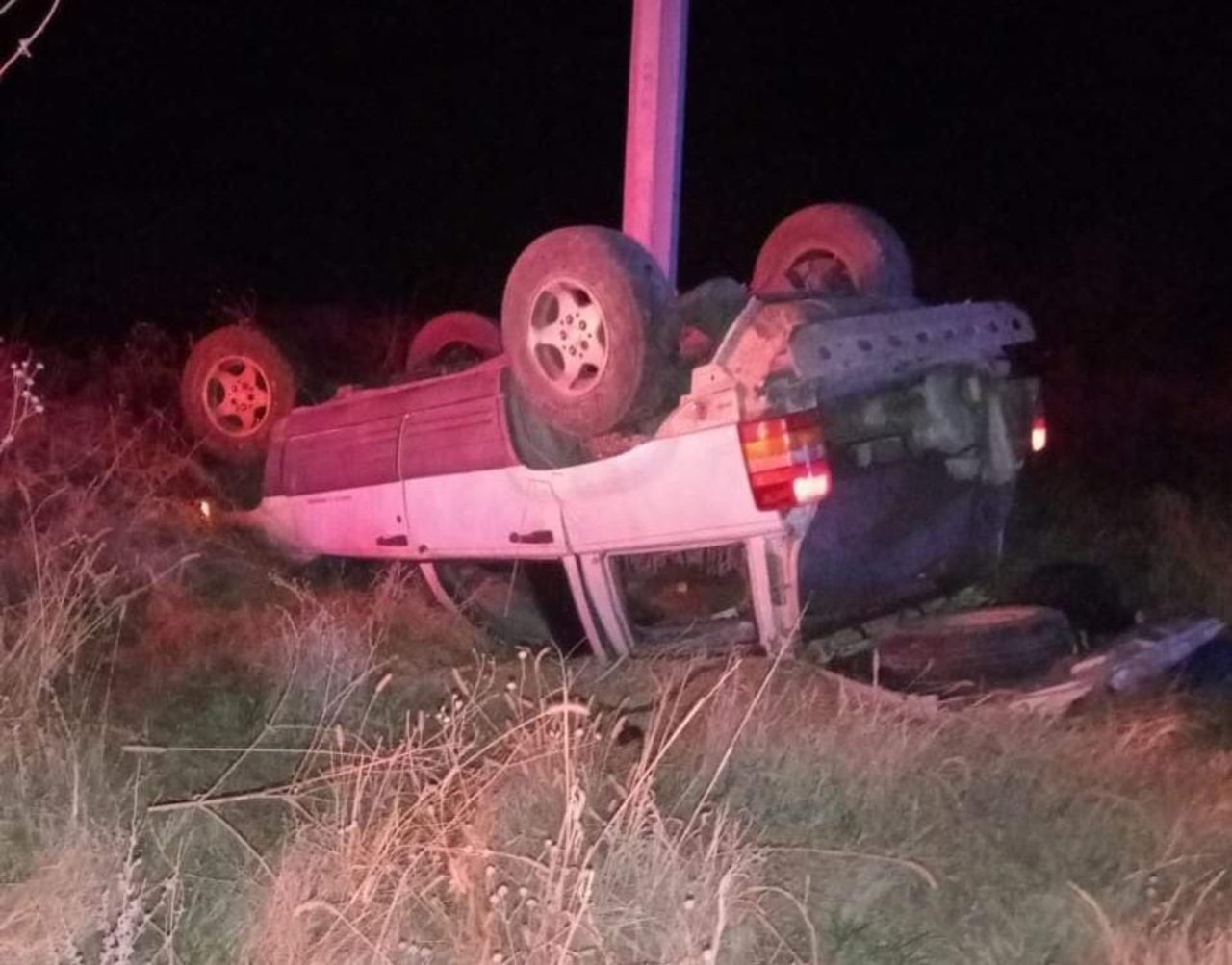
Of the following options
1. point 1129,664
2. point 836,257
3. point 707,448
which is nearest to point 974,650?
point 1129,664

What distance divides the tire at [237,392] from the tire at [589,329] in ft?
8.66

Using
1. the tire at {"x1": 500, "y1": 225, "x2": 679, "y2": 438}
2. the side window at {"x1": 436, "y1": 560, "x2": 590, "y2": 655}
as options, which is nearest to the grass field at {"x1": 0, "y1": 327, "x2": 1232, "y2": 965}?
the side window at {"x1": 436, "y1": 560, "x2": 590, "y2": 655}

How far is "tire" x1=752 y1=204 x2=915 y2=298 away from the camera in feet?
20.5

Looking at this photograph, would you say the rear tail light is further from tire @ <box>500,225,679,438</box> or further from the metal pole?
the metal pole

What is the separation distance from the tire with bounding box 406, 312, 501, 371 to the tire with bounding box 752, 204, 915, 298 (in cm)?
172

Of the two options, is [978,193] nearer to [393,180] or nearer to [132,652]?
[393,180]

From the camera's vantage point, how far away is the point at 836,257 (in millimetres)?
6395

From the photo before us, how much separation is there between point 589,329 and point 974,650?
1847 millimetres

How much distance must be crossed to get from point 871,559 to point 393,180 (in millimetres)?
14381

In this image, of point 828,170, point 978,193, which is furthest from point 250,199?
point 978,193

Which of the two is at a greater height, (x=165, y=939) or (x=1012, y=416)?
(x=1012, y=416)

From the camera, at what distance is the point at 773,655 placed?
5.30 meters

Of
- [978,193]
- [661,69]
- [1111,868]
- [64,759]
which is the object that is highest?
[978,193]

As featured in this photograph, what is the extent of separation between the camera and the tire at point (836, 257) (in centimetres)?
625
